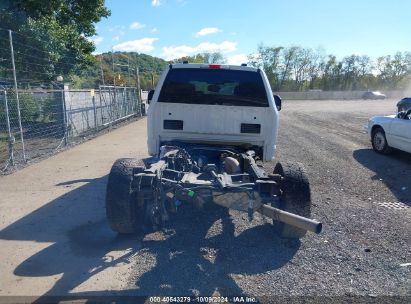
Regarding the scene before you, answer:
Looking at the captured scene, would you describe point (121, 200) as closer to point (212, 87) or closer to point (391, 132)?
point (212, 87)

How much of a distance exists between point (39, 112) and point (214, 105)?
27.4ft

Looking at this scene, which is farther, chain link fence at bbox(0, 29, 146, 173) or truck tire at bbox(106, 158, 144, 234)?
chain link fence at bbox(0, 29, 146, 173)

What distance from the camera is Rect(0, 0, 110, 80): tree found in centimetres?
1359

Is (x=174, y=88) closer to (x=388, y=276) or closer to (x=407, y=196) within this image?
(x=388, y=276)

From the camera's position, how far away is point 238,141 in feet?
21.0

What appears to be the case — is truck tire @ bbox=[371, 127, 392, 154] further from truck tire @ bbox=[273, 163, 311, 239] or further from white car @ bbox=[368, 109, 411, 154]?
truck tire @ bbox=[273, 163, 311, 239]

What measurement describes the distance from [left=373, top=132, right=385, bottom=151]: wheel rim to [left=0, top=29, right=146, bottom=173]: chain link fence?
923 centimetres

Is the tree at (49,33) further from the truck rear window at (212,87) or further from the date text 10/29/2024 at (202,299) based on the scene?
the date text 10/29/2024 at (202,299)

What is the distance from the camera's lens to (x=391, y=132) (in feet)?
34.9

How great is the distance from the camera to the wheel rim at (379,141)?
11.1 m

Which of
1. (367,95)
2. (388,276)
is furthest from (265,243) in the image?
(367,95)

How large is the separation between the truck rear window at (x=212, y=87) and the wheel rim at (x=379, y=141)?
6.41 meters

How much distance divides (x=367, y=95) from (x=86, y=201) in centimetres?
7469

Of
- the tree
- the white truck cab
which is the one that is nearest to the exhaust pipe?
the white truck cab
